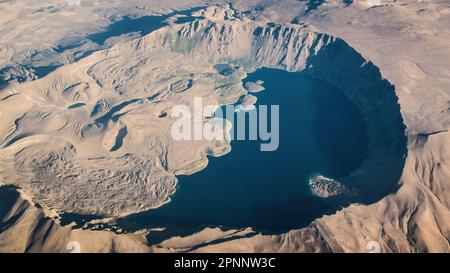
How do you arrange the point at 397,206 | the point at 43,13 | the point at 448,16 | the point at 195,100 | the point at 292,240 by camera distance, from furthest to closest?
the point at 43,13 < the point at 448,16 < the point at 195,100 < the point at 397,206 < the point at 292,240

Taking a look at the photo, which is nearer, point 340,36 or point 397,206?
point 397,206

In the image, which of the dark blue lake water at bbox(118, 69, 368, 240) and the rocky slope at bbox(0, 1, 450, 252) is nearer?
the rocky slope at bbox(0, 1, 450, 252)

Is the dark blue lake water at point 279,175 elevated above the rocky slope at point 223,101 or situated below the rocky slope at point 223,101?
below

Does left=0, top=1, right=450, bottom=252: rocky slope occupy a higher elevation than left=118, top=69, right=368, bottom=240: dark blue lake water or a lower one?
higher

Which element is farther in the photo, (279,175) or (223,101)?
(223,101)

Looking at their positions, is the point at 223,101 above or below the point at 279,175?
above

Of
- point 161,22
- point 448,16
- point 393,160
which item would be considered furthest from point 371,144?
point 161,22

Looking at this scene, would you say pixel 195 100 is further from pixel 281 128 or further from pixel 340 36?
pixel 340 36

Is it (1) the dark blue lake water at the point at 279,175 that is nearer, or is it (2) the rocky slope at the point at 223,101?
(2) the rocky slope at the point at 223,101
